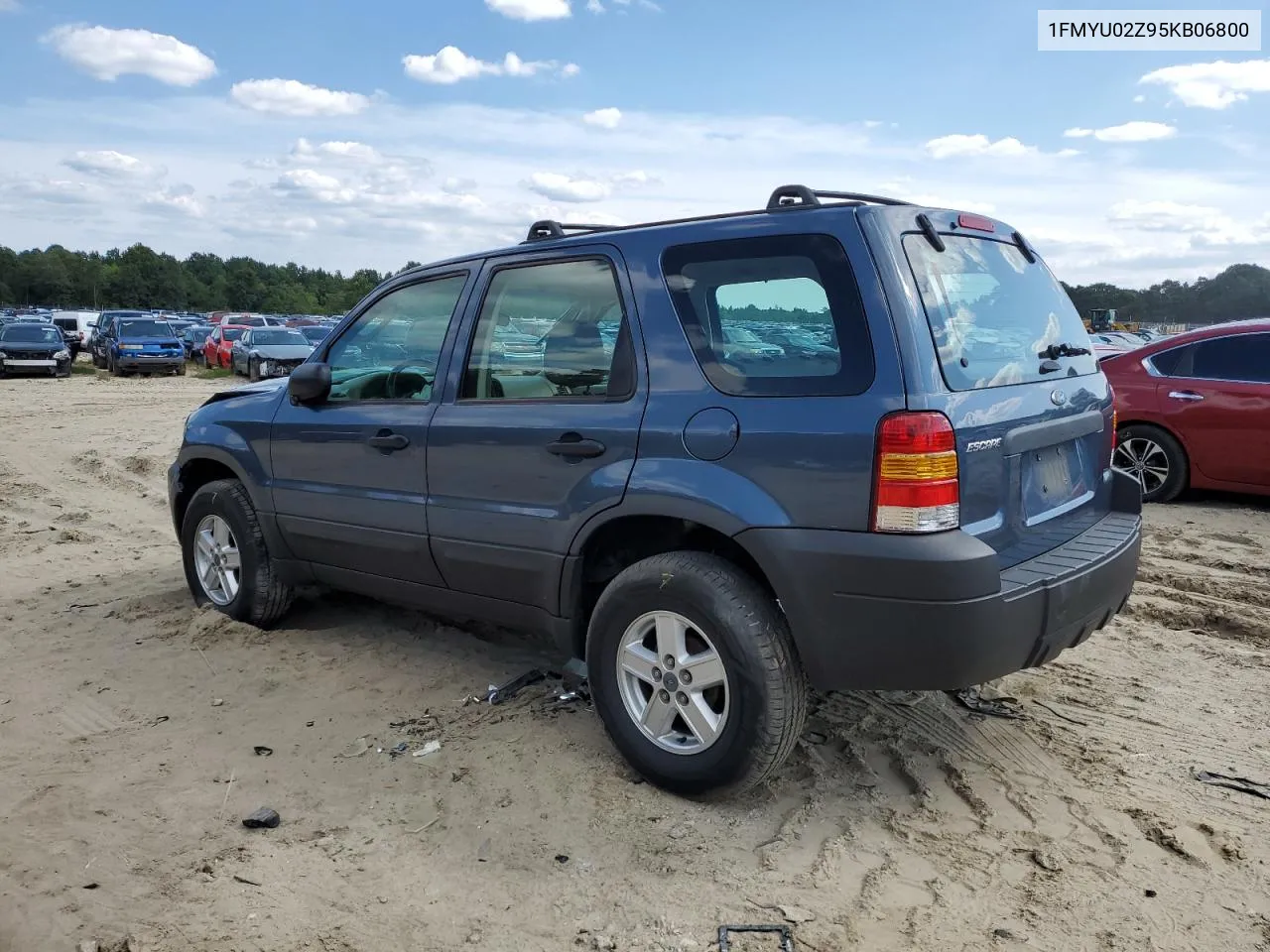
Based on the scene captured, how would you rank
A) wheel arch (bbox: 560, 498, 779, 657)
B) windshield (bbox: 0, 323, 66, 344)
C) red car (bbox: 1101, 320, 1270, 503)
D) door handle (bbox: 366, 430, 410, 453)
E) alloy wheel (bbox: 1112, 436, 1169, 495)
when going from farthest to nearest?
1. windshield (bbox: 0, 323, 66, 344)
2. alloy wheel (bbox: 1112, 436, 1169, 495)
3. red car (bbox: 1101, 320, 1270, 503)
4. door handle (bbox: 366, 430, 410, 453)
5. wheel arch (bbox: 560, 498, 779, 657)

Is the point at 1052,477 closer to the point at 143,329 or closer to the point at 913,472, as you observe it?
the point at 913,472

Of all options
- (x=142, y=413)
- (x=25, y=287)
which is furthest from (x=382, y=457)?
(x=25, y=287)

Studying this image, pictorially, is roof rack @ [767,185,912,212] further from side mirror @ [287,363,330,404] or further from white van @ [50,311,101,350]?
white van @ [50,311,101,350]

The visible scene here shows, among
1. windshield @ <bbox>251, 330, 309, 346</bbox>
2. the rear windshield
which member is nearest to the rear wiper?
the rear windshield

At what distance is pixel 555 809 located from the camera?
343 cm

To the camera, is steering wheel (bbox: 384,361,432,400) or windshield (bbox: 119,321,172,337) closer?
steering wheel (bbox: 384,361,432,400)

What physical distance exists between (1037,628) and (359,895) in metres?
2.20

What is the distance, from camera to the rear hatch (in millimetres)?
3104

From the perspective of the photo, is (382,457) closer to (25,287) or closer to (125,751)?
(125,751)

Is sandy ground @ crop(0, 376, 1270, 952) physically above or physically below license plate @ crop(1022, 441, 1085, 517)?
below

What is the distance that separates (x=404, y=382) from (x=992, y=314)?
96.9 inches

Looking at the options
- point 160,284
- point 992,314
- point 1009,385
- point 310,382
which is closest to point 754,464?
point 1009,385

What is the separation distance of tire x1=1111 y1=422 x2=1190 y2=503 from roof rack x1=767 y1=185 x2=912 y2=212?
19.5 feet

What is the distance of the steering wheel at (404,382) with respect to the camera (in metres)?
4.39
